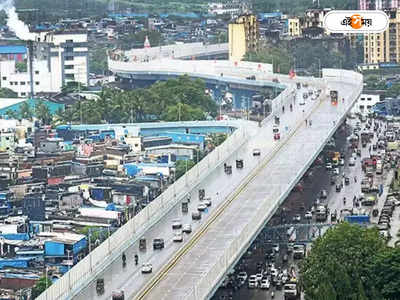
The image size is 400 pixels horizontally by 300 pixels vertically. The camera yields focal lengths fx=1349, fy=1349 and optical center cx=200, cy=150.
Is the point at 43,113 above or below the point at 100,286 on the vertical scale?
below

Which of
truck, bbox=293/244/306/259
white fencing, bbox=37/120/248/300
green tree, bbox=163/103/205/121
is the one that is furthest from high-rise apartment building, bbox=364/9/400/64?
truck, bbox=293/244/306/259

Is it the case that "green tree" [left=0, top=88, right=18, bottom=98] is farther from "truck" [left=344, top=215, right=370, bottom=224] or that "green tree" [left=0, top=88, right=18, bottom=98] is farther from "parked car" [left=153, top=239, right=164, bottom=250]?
"parked car" [left=153, top=239, right=164, bottom=250]

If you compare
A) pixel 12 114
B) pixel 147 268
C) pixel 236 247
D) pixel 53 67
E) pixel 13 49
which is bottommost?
pixel 12 114

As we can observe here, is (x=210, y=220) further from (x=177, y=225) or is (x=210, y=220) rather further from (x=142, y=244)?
(x=142, y=244)

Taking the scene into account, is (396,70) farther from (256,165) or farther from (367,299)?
(367,299)

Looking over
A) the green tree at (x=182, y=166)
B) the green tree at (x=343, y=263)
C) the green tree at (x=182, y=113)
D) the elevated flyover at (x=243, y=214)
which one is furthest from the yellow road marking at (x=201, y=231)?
the green tree at (x=182, y=113)

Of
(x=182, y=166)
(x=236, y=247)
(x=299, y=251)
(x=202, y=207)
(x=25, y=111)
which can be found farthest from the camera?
(x=25, y=111)

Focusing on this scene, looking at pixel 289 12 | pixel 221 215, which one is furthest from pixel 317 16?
pixel 221 215

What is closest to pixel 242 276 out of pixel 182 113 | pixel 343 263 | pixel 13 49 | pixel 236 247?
pixel 236 247
